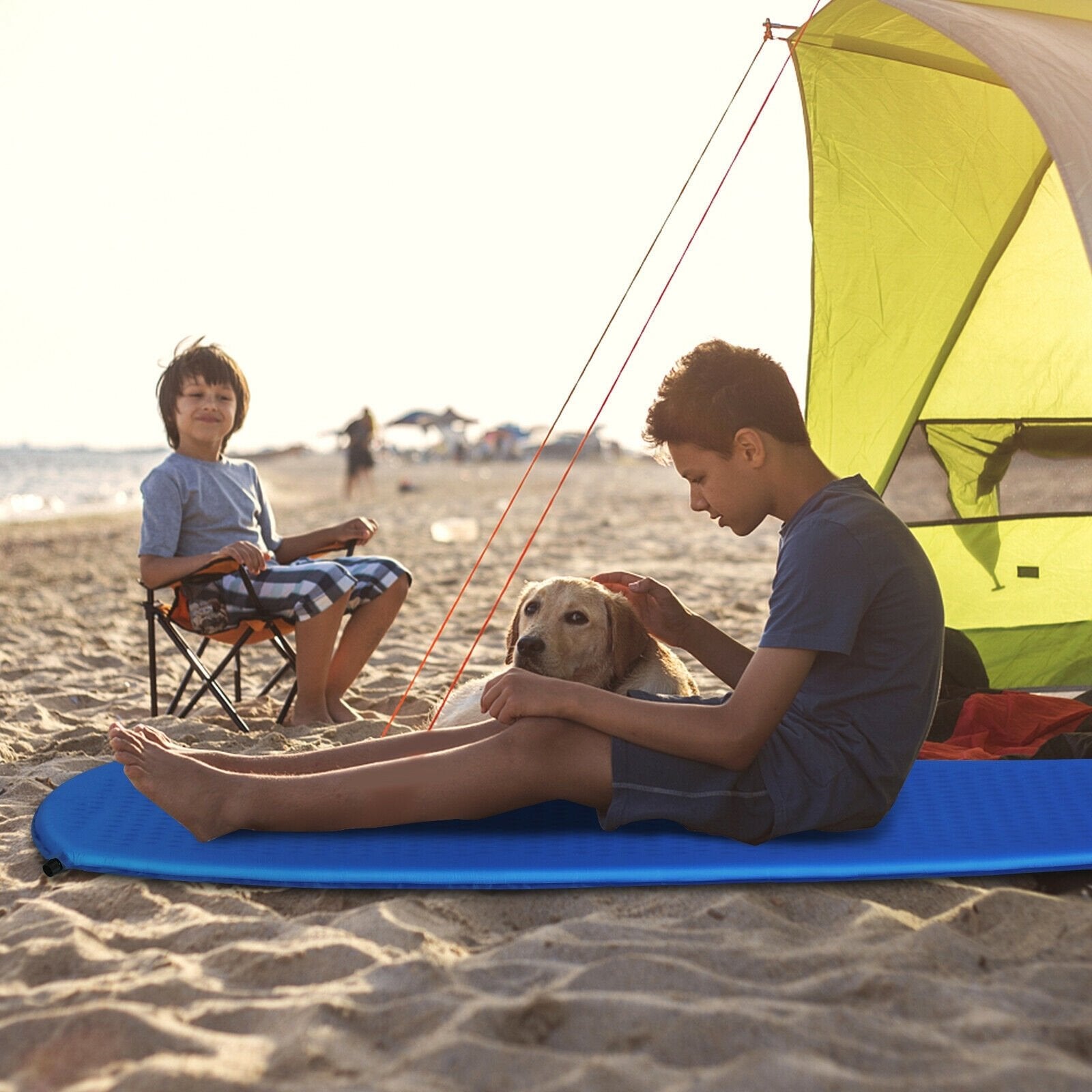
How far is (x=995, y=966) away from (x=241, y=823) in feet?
5.62

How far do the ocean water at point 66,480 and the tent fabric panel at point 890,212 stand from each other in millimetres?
5461

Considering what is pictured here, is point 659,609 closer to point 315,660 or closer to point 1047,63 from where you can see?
point 315,660

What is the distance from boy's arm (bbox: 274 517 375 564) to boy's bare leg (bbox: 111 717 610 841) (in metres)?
1.90

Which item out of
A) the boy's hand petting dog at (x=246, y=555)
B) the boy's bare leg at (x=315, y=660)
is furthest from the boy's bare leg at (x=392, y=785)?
the boy's bare leg at (x=315, y=660)

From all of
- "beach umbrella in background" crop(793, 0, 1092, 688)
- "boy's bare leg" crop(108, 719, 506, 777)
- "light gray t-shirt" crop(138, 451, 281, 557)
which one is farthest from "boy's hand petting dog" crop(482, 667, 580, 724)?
"beach umbrella in background" crop(793, 0, 1092, 688)

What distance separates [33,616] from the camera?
7.16 meters

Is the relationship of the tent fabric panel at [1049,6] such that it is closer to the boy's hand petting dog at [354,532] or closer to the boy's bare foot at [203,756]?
the boy's hand petting dog at [354,532]

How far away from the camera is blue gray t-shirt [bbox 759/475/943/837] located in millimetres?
2346

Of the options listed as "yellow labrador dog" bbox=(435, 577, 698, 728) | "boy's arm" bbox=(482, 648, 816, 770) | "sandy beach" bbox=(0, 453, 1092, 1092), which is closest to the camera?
"sandy beach" bbox=(0, 453, 1092, 1092)

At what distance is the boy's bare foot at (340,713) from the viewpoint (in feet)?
14.0

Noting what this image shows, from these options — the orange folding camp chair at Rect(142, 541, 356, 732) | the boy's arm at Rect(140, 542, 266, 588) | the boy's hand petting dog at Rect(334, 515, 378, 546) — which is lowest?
the orange folding camp chair at Rect(142, 541, 356, 732)

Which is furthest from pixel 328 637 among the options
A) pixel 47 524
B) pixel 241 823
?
pixel 47 524

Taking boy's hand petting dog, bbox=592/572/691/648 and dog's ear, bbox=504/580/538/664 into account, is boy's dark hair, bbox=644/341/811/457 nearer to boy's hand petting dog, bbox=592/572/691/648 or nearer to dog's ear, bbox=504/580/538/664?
boy's hand petting dog, bbox=592/572/691/648

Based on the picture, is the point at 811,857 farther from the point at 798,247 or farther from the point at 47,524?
the point at 47,524
